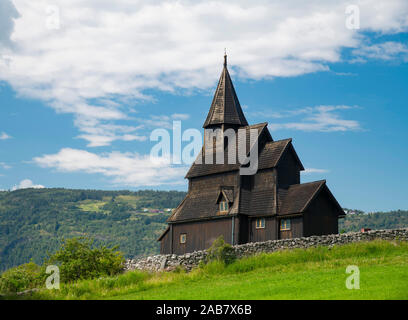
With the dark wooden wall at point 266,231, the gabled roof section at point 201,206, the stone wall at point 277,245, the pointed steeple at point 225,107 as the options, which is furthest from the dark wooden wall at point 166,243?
the pointed steeple at point 225,107

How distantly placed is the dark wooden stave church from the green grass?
637 centimetres

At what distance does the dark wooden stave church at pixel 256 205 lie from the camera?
146ft

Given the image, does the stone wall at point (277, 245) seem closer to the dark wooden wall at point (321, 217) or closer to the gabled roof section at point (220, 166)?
the dark wooden wall at point (321, 217)

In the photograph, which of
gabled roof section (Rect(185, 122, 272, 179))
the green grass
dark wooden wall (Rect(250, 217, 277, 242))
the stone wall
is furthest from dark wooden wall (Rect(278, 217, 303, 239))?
gabled roof section (Rect(185, 122, 272, 179))

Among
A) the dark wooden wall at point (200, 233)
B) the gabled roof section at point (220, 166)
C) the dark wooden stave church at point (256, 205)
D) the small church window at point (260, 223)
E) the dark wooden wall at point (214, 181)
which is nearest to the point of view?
the dark wooden stave church at point (256, 205)

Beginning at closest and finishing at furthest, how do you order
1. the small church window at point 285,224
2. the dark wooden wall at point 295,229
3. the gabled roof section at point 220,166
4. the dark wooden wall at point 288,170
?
the dark wooden wall at point 295,229 → the small church window at point 285,224 → the dark wooden wall at point 288,170 → the gabled roof section at point 220,166

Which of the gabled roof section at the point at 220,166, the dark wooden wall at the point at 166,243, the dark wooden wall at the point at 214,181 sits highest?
the gabled roof section at the point at 220,166

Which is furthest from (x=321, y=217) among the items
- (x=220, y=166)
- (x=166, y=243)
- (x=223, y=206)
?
(x=166, y=243)

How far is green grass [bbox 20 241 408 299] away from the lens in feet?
80.7

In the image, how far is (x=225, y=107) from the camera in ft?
177

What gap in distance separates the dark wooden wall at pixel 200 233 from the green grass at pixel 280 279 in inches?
333
